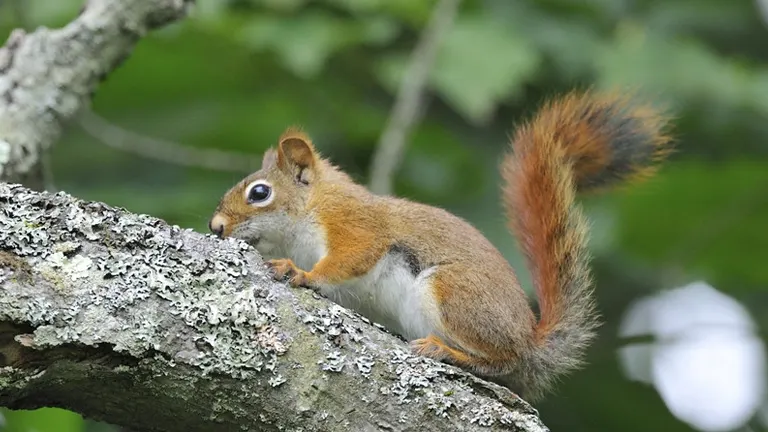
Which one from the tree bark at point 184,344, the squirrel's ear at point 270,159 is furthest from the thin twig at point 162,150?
the tree bark at point 184,344

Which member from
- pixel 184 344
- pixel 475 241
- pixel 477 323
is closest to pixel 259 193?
pixel 475 241

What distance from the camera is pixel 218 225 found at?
9.56ft

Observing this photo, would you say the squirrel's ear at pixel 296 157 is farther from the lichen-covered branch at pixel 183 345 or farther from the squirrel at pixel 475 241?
the lichen-covered branch at pixel 183 345

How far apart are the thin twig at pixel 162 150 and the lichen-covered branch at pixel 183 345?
1.41 metres

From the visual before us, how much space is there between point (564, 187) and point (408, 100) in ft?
2.31

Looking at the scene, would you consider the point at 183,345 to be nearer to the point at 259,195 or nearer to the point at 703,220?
the point at 259,195

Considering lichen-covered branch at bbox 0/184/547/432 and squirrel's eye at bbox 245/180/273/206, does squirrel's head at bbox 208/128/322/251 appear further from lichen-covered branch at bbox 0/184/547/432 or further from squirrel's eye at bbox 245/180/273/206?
lichen-covered branch at bbox 0/184/547/432

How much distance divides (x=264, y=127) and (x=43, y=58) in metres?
1.15

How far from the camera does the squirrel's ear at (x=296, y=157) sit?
123 inches

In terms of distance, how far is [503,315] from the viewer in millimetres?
2619

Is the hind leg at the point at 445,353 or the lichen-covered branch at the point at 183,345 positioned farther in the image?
the hind leg at the point at 445,353

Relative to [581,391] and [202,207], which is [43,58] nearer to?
[202,207]

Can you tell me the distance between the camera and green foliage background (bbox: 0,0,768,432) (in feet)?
11.7

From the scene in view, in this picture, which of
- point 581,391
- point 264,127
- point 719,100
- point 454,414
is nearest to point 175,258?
point 454,414
